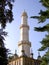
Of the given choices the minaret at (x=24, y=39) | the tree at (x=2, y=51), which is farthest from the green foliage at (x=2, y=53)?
the minaret at (x=24, y=39)

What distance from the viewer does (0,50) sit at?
12.1 meters

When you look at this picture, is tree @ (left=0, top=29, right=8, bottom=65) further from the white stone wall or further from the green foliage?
the white stone wall

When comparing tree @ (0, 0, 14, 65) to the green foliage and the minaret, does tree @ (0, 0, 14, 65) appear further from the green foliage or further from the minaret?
the minaret

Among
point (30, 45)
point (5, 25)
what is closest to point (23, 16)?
point (30, 45)

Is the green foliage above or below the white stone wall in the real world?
above

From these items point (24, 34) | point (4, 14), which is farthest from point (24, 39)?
point (4, 14)

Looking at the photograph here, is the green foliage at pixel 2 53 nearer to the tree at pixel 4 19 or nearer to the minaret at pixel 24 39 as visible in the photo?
the tree at pixel 4 19

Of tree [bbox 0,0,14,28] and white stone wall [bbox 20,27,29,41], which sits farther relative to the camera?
white stone wall [bbox 20,27,29,41]

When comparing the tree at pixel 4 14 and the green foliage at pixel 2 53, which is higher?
the tree at pixel 4 14

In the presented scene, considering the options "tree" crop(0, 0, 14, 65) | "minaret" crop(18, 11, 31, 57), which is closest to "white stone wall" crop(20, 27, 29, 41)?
"minaret" crop(18, 11, 31, 57)

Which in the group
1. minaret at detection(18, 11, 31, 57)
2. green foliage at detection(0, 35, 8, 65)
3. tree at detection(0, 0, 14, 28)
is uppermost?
tree at detection(0, 0, 14, 28)

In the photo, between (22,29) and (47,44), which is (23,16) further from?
(47,44)

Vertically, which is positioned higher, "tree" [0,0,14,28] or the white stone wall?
"tree" [0,0,14,28]

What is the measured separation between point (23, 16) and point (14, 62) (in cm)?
1481
